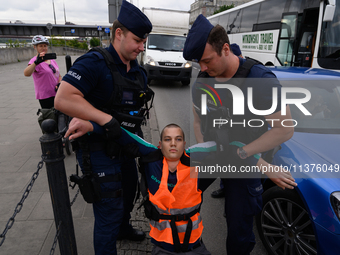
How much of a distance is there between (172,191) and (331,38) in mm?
9391

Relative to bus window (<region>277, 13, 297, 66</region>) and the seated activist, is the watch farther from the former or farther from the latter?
bus window (<region>277, 13, 297, 66</region>)

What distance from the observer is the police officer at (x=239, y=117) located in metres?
1.76

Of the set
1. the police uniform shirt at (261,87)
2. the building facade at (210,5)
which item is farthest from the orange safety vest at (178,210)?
the building facade at (210,5)

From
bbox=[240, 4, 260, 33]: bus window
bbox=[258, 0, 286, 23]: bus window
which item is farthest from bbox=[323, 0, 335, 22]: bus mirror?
bbox=[240, 4, 260, 33]: bus window

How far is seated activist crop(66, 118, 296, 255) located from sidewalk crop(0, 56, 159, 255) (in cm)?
72

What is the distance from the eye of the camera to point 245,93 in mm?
1865

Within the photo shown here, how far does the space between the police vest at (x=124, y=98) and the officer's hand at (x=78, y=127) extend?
0.26 m

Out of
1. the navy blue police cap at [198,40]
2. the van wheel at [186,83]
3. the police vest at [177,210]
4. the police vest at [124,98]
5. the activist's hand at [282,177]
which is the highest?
the navy blue police cap at [198,40]

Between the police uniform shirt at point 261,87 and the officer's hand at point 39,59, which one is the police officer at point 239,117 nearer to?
the police uniform shirt at point 261,87

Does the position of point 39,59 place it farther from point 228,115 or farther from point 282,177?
point 282,177

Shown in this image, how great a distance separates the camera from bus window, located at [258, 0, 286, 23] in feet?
35.6

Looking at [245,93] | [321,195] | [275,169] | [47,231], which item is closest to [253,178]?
[275,169]

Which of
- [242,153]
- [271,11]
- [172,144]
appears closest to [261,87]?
[242,153]

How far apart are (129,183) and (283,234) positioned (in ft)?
4.76
